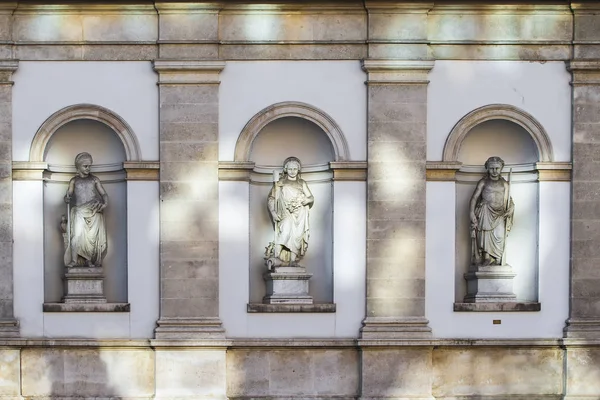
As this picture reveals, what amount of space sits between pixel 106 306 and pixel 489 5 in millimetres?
8233

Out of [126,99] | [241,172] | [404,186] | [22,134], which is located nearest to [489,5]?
[404,186]

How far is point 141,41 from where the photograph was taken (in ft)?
68.2

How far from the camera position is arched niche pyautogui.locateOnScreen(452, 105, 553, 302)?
21.4 metres

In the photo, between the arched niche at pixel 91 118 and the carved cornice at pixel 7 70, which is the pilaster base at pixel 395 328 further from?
the carved cornice at pixel 7 70

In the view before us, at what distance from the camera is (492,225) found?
69.5 feet

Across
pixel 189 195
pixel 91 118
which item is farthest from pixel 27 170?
pixel 189 195

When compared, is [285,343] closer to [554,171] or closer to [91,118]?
[91,118]

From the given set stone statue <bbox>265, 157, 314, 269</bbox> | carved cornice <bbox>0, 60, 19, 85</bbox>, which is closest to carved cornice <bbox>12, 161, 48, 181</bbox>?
carved cornice <bbox>0, 60, 19, 85</bbox>

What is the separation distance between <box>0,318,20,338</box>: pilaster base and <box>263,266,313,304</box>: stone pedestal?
423 centimetres

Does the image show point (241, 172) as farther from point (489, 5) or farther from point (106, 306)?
point (489, 5)

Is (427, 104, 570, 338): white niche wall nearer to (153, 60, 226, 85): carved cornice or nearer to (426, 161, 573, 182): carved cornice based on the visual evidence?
(426, 161, 573, 182): carved cornice

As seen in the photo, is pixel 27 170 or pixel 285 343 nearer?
pixel 285 343

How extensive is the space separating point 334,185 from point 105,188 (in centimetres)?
404

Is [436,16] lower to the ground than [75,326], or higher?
higher
